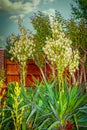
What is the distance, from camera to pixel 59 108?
4.63 metres

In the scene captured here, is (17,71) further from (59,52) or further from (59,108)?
(59,108)

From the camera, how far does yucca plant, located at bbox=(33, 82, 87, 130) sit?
458 centimetres

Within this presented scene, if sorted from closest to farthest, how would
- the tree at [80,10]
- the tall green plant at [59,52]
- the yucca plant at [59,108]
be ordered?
the yucca plant at [59,108]
the tall green plant at [59,52]
the tree at [80,10]

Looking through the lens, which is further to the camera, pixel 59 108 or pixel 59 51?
pixel 59 51

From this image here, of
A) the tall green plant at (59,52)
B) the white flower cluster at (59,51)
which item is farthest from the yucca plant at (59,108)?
the white flower cluster at (59,51)

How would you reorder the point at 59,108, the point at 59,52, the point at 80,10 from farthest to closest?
1. the point at 80,10
2. the point at 59,52
3. the point at 59,108

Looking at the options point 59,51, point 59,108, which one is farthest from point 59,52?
point 59,108

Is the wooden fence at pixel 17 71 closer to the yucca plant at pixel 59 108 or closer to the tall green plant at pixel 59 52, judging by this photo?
the tall green plant at pixel 59 52

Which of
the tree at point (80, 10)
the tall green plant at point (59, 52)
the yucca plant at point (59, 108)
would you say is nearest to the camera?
the yucca plant at point (59, 108)

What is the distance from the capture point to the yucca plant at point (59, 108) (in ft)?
15.0

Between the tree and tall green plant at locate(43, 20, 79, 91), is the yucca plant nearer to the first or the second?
tall green plant at locate(43, 20, 79, 91)

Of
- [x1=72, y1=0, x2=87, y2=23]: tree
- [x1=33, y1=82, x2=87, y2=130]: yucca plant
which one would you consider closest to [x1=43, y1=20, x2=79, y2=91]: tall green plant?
[x1=33, y1=82, x2=87, y2=130]: yucca plant

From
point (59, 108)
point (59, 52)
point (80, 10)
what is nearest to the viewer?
point (59, 108)

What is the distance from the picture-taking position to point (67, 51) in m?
5.01
